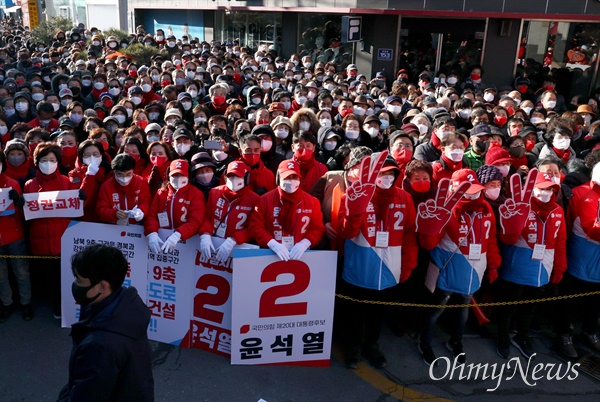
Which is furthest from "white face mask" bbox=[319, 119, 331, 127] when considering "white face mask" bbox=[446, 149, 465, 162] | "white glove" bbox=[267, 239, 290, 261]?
"white glove" bbox=[267, 239, 290, 261]

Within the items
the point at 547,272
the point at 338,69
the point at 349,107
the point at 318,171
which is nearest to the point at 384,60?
the point at 338,69

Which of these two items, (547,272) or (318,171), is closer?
(547,272)

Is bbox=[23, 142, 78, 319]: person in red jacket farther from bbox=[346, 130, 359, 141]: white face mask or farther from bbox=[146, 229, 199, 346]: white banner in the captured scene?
bbox=[346, 130, 359, 141]: white face mask

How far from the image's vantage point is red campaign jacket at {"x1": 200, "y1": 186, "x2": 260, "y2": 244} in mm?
4902

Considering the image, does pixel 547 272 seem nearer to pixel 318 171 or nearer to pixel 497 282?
pixel 497 282

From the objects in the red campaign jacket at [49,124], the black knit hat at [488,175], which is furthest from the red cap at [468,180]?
the red campaign jacket at [49,124]

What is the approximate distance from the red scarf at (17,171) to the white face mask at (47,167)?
613mm

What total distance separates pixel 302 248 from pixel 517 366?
233cm

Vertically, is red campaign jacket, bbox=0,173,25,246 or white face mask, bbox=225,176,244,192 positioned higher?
white face mask, bbox=225,176,244,192

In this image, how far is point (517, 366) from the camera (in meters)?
5.05

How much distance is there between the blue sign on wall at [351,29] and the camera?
16.7m

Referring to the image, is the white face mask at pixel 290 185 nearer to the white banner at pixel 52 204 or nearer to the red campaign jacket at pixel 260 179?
the red campaign jacket at pixel 260 179

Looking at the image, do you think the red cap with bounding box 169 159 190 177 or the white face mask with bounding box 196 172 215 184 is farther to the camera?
the white face mask with bounding box 196 172 215 184

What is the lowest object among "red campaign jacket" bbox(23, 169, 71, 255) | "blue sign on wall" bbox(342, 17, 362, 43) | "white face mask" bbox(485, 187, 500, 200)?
"red campaign jacket" bbox(23, 169, 71, 255)
